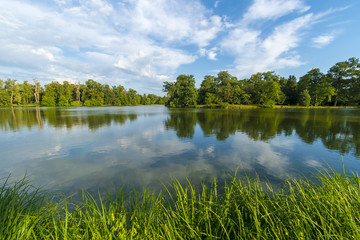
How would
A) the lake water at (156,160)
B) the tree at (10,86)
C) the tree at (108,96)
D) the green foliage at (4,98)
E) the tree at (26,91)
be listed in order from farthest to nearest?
the tree at (108,96), the tree at (26,91), the tree at (10,86), the green foliage at (4,98), the lake water at (156,160)

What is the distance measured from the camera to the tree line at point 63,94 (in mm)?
76688

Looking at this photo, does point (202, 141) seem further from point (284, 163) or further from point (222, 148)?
point (284, 163)

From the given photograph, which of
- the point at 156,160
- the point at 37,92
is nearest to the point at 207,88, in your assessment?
the point at 156,160

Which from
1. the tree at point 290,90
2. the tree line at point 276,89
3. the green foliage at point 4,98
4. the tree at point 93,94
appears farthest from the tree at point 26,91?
the tree at point 290,90

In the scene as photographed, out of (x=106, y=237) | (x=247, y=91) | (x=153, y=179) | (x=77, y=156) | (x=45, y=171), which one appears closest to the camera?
(x=106, y=237)

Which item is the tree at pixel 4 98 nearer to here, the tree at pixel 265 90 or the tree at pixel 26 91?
the tree at pixel 26 91

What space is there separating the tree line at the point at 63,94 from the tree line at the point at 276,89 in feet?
183

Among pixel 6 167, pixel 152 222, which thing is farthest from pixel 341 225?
pixel 6 167

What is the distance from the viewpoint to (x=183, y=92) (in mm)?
61625

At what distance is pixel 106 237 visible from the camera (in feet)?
6.73

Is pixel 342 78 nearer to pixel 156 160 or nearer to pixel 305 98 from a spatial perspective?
pixel 305 98

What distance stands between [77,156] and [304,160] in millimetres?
11327

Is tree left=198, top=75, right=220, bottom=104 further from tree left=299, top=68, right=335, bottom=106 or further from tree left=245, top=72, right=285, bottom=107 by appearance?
tree left=299, top=68, right=335, bottom=106

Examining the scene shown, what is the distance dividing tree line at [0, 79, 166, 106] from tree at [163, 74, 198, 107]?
5705cm
